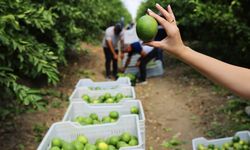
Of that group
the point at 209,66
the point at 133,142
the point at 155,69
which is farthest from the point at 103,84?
the point at 155,69

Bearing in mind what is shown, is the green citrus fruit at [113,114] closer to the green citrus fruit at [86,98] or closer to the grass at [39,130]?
the green citrus fruit at [86,98]

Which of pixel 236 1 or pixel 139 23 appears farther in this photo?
pixel 236 1

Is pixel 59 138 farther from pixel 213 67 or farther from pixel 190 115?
pixel 190 115

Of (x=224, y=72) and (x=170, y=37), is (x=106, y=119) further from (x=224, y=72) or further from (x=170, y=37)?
(x=224, y=72)

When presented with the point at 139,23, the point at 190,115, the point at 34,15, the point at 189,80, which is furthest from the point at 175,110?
the point at 139,23

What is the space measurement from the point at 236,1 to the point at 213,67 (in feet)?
14.4

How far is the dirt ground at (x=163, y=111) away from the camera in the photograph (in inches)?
214

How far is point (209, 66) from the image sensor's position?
69.1 inches

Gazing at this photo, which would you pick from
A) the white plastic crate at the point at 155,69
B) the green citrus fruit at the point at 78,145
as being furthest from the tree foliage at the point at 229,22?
the green citrus fruit at the point at 78,145

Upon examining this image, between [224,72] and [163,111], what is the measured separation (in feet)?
17.1

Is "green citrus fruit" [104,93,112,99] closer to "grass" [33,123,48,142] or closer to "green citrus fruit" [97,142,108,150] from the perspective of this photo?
"grass" [33,123,48,142]

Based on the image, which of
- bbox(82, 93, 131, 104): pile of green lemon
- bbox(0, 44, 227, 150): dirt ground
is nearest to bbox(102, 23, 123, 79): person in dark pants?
bbox(0, 44, 227, 150): dirt ground

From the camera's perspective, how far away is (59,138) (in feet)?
11.2

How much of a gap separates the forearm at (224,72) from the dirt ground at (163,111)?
3521 mm
